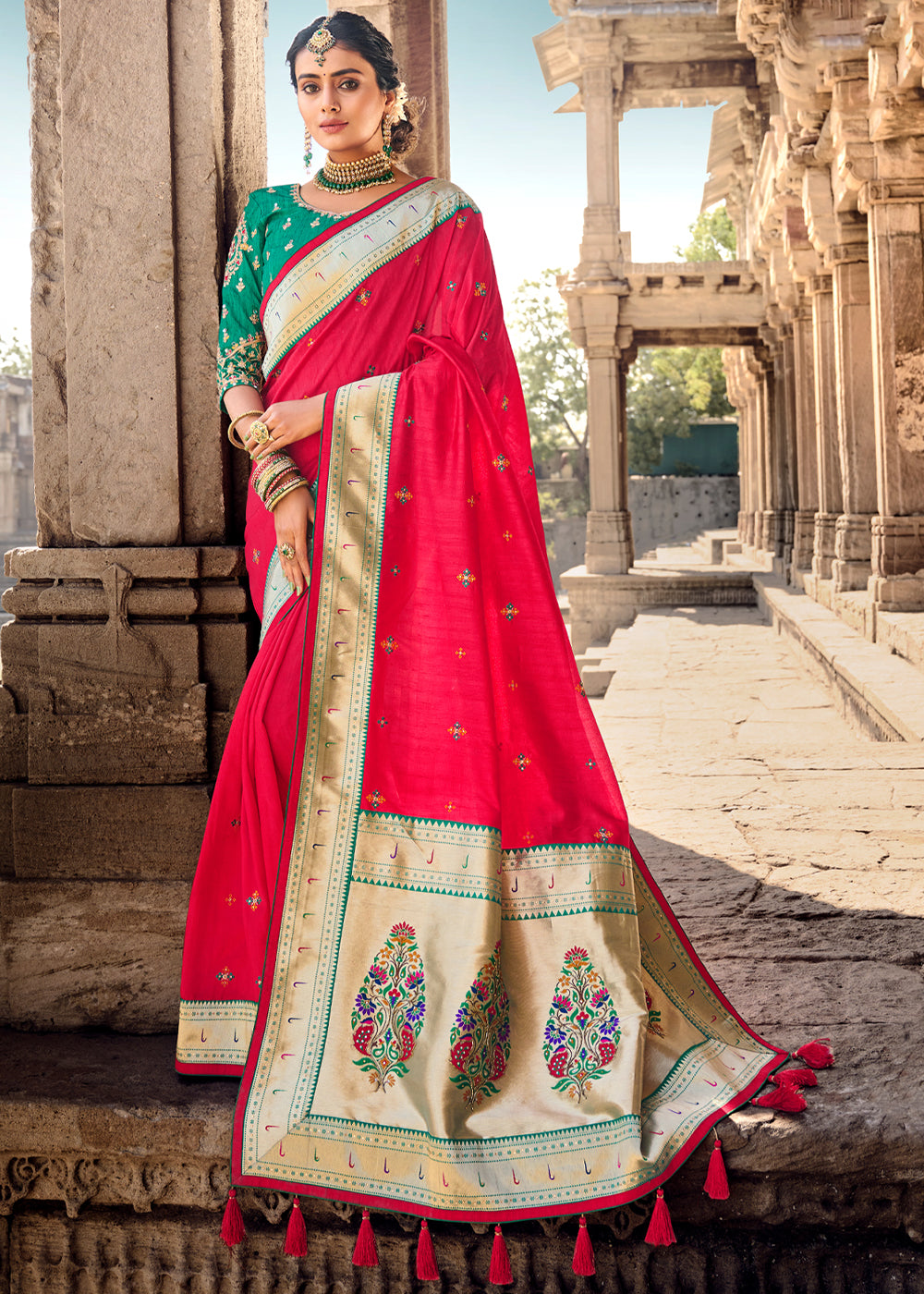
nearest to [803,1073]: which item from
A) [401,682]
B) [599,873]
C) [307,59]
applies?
[599,873]

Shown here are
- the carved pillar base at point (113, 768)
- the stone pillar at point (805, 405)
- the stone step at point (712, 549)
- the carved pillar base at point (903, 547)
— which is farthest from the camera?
the stone step at point (712, 549)

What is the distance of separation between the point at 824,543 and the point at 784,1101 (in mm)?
8874

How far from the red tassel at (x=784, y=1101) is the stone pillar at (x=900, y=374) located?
5.84 meters

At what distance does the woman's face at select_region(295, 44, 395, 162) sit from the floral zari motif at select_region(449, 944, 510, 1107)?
4.07 ft

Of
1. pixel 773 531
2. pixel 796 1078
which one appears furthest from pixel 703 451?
pixel 796 1078

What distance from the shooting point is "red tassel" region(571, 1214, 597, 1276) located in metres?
1.44

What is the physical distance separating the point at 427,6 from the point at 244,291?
4.15 ft

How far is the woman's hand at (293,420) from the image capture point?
1692 mm

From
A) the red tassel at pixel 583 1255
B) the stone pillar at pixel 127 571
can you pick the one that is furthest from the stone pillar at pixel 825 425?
the red tassel at pixel 583 1255

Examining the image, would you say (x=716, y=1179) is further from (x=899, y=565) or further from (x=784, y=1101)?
(x=899, y=565)

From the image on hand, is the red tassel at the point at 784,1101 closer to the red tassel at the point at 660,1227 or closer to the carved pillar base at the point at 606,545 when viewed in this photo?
the red tassel at the point at 660,1227

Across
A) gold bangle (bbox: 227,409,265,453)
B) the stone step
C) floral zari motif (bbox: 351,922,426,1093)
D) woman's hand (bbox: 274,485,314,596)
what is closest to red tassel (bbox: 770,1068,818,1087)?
floral zari motif (bbox: 351,922,426,1093)

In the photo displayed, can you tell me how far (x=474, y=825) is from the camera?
1.60 m

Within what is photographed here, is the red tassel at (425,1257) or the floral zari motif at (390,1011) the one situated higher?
the floral zari motif at (390,1011)
